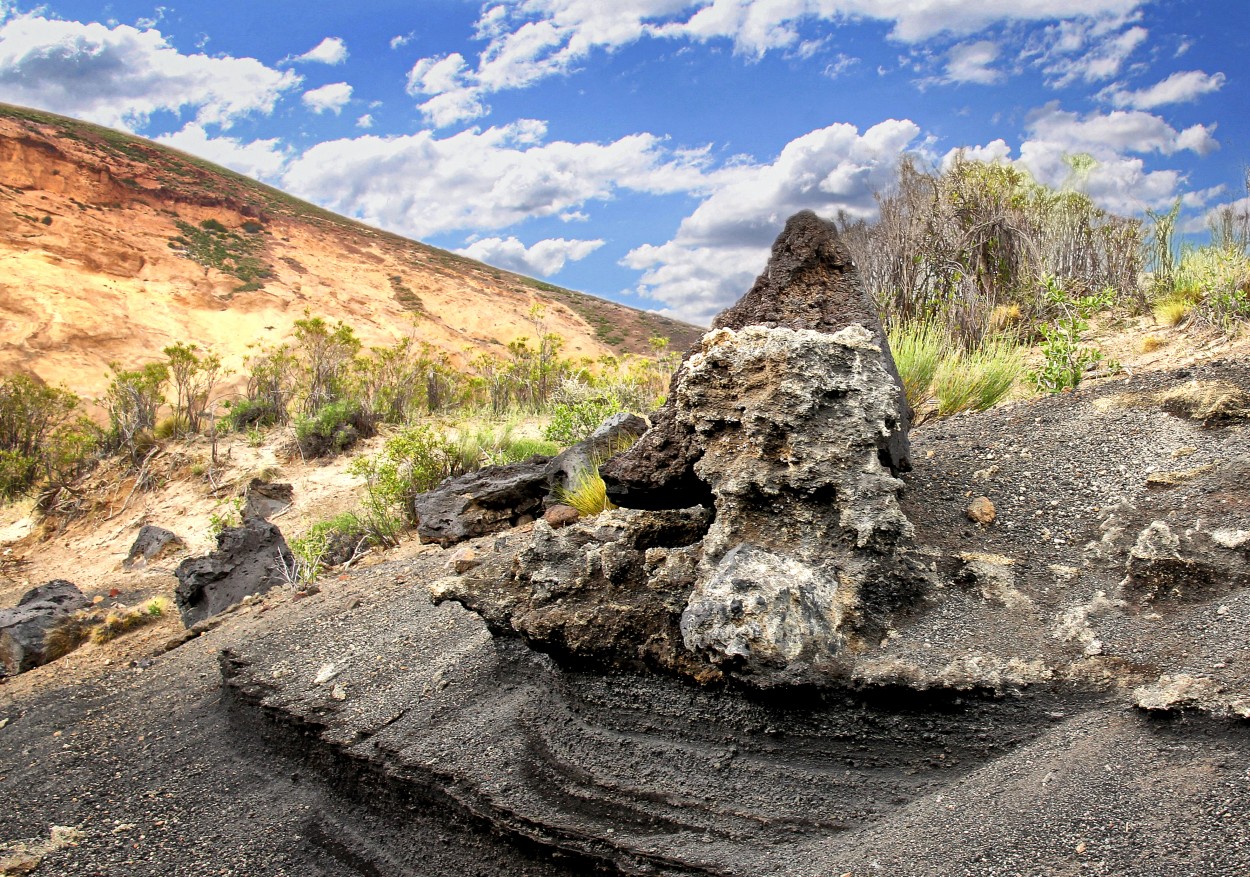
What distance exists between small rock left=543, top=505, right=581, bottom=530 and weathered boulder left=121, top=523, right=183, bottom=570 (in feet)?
19.4

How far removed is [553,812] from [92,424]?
12471mm

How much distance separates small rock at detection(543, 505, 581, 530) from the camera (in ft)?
17.1

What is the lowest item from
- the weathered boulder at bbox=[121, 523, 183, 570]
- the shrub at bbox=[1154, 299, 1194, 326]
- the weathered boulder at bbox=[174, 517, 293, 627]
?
the weathered boulder at bbox=[121, 523, 183, 570]

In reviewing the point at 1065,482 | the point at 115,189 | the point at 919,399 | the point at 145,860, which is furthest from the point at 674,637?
the point at 115,189

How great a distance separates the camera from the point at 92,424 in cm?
Answer: 1241

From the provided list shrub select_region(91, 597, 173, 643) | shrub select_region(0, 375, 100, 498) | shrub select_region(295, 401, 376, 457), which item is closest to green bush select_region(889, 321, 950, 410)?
shrub select_region(91, 597, 173, 643)

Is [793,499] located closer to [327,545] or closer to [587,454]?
[587,454]

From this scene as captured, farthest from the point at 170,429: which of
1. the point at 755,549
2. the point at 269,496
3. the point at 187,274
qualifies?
the point at 755,549

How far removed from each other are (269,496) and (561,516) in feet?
19.4

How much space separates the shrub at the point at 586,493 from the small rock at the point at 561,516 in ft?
0.17

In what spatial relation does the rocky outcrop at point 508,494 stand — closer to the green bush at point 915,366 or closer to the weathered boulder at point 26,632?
the green bush at point 915,366

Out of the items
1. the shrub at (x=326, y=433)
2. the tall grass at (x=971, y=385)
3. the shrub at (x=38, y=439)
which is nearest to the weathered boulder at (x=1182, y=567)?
the tall grass at (x=971, y=385)

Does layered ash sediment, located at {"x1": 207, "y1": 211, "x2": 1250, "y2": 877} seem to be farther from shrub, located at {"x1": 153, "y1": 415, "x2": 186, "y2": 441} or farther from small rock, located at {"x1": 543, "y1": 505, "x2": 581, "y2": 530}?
shrub, located at {"x1": 153, "y1": 415, "x2": 186, "y2": 441}

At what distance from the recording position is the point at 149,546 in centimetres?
922
